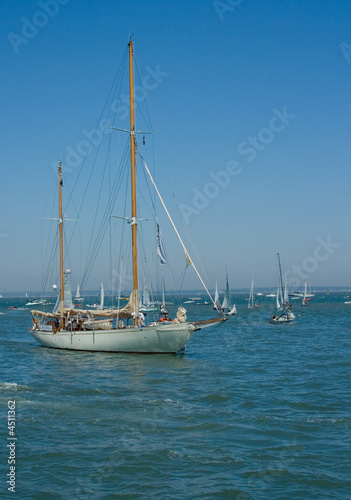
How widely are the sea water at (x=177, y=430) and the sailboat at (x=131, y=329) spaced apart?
5.56ft

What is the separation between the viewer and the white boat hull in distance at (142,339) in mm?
30234

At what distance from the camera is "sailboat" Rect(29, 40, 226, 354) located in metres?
30.4

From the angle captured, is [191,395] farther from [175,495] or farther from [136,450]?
[175,495]

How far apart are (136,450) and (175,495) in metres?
2.89

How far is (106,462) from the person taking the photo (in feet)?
42.3

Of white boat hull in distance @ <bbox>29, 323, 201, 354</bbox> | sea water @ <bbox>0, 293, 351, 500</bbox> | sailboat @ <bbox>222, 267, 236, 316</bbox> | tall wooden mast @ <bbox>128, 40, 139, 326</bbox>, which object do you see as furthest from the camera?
sailboat @ <bbox>222, 267, 236, 316</bbox>

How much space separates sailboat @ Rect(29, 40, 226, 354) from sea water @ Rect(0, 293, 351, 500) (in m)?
1.69

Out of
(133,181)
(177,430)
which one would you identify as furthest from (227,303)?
(177,430)

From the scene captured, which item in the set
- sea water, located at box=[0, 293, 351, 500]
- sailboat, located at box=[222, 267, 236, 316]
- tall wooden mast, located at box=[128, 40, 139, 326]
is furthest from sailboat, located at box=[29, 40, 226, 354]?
sailboat, located at box=[222, 267, 236, 316]

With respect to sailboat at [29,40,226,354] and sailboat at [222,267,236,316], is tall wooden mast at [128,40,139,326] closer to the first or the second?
sailboat at [29,40,226,354]

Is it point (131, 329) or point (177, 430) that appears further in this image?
point (131, 329)

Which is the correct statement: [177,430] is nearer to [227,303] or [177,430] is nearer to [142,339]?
[142,339]

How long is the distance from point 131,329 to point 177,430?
15.5m

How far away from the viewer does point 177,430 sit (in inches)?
612
